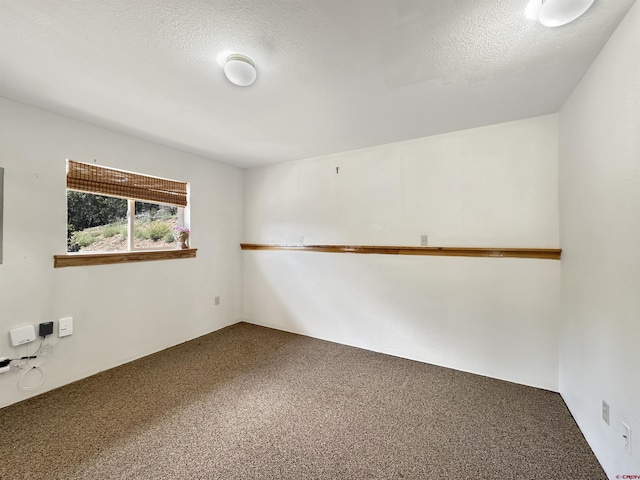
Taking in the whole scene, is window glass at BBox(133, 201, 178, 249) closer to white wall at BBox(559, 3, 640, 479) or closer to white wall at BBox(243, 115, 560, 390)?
white wall at BBox(243, 115, 560, 390)

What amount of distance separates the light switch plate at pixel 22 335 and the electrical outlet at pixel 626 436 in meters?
3.71

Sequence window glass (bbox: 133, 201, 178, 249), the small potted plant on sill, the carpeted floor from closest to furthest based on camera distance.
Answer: the carpeted floor, window glass (bbox: 133, 201, 178, 249), the small potted plant on sill

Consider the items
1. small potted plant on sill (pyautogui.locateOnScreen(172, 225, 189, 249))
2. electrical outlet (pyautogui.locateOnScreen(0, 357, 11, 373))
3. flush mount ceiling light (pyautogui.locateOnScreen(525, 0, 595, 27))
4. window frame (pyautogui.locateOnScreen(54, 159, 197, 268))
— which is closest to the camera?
flush mount ceiling light (pyautogui.locateOnScreen(525, 0, 595, 27))

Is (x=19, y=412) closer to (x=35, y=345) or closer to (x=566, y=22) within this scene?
(x=35, y=345)

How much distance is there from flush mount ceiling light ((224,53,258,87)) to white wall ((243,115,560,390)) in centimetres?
175

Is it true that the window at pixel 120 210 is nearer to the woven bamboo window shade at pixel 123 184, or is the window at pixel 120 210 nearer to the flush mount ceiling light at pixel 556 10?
the woven bamboo window shade at pixel 123 184

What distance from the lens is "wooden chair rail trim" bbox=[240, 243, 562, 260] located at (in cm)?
221

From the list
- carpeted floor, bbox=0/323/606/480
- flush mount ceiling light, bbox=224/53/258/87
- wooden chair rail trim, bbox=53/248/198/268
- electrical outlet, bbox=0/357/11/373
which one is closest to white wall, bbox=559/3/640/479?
carpeted floor, bbox=0/323/606/480

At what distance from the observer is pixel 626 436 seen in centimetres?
123

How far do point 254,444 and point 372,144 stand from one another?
2.82 m

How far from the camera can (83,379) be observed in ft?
7.59

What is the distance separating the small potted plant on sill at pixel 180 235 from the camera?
3186 millimetres

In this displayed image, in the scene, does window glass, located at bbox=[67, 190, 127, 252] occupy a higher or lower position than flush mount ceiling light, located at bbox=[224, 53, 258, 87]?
lower

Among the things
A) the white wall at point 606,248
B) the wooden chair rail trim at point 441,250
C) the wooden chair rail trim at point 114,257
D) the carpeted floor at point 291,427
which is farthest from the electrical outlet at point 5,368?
the white wall at point 606,248
